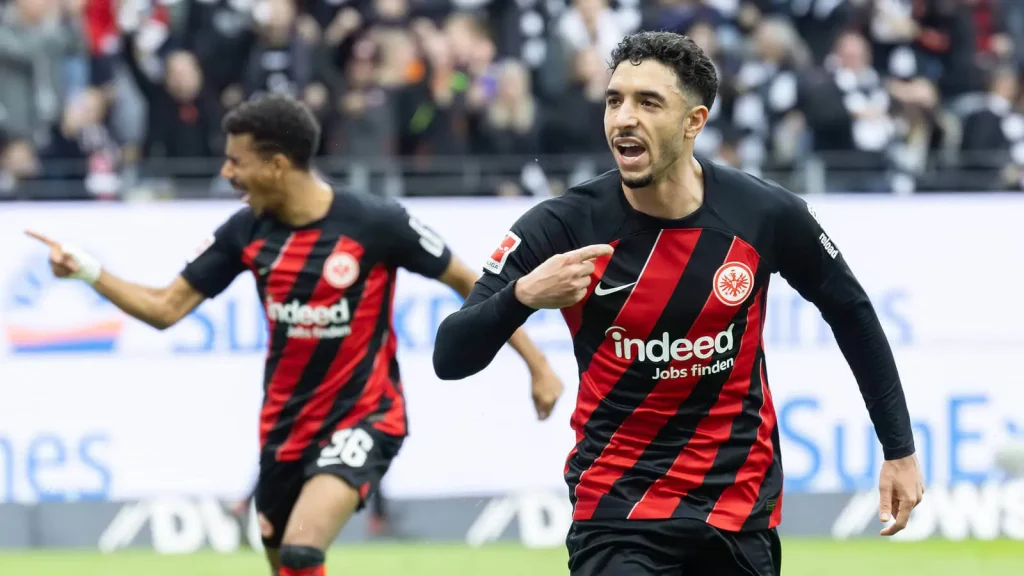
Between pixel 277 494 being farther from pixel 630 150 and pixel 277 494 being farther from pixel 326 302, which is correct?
pixel 630 150

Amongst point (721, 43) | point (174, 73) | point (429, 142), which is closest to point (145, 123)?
point (174, 73)

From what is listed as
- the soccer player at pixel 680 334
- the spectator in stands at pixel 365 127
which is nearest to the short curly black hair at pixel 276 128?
the soccer player at pixel 680 334

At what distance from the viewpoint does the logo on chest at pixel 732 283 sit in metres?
4.89

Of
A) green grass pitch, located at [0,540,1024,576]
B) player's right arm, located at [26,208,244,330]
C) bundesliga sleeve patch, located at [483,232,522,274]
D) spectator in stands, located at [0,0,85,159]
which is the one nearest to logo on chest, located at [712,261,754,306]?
bundesliga sleeve patch, located at [483,232,522,274]

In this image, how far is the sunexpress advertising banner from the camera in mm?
10219

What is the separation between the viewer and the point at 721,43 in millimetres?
14141

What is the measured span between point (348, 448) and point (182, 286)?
104cm

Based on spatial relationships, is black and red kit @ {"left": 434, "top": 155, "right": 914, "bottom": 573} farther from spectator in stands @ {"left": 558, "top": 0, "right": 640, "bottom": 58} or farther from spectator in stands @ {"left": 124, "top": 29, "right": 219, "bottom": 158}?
spectator in stands @ {"left": 558, "top": 0, "right": 640, "bottom": 58}

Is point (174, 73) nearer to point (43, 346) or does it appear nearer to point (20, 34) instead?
point (20, 34)

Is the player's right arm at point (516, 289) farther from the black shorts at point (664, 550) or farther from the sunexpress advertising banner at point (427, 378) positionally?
the sunexpress advertising banner at point (427, 378)

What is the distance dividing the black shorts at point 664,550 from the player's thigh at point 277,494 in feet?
7.47

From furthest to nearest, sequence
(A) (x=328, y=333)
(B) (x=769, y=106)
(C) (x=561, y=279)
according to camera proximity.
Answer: (B) (x=769, y=106) → (A) (x=328, y=333) → (C) (x=561, y=279)

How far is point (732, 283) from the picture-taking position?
16.1ft

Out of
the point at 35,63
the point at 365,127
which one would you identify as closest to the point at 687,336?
the point at 365,127
